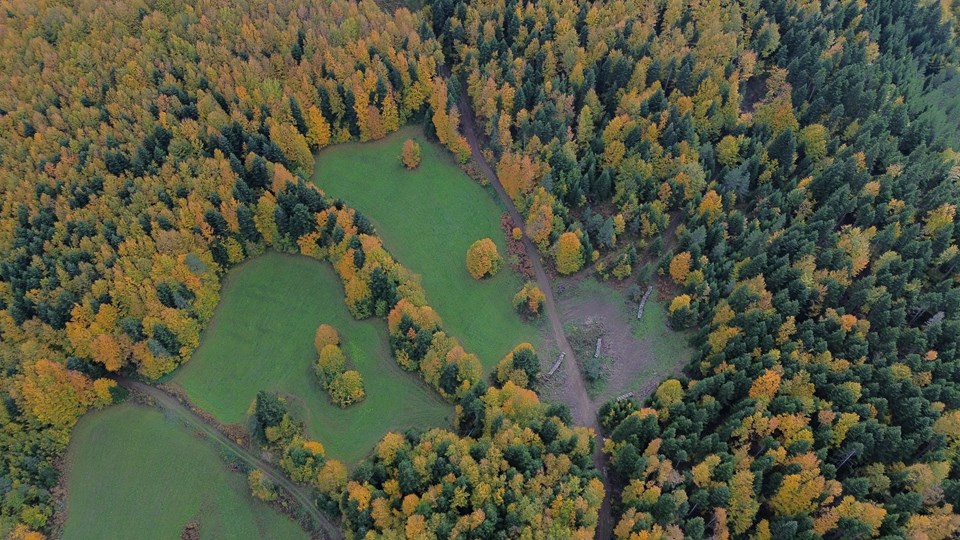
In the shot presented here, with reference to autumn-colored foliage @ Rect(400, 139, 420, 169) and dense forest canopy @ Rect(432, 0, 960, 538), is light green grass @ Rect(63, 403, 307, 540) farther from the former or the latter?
autumn-colored foliage @ Rect(400, 139, 420, 169)

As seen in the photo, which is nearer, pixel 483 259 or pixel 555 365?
pixel 555 365

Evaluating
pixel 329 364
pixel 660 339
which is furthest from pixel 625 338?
pixel 329 364

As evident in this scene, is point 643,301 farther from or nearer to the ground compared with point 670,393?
farther from the ground

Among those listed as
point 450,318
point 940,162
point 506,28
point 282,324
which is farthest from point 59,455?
point 940,162

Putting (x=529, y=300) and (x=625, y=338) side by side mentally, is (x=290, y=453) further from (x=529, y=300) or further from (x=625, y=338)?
(x=625, y=338)

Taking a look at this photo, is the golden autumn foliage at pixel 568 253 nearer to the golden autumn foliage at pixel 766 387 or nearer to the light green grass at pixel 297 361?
the light green grass at pixel 297 361

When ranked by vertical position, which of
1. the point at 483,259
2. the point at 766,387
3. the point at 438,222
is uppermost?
the point at 438,222

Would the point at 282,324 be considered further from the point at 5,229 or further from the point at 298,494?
the point at 5,229
